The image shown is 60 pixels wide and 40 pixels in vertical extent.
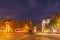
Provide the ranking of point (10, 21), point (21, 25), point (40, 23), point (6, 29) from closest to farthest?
point (6, 29), point (10, 21), point (21, 25), point (40, 23)

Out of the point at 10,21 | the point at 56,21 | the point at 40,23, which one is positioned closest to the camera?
the point at 56,21

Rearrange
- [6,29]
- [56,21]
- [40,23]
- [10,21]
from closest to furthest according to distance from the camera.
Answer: [6,29] → [56,21] → [10,21] → [40,23]

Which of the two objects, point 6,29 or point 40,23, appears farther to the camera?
point 40,23

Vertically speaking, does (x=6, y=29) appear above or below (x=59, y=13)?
below

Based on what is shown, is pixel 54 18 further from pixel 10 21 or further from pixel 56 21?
pixel 10 21

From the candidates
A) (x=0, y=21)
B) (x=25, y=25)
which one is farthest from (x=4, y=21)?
(x=25, y=25)

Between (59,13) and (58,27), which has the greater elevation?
(59,13)

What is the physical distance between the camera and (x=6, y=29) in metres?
54.3

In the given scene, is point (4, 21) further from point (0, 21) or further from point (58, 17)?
point (58, 17)

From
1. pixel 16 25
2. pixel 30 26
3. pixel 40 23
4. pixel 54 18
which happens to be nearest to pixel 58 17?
pixel 54 18

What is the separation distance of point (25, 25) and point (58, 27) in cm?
1738

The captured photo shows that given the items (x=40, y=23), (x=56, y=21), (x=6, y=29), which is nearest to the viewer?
(x=6, y=29)

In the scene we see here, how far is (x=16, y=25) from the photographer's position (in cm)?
6675

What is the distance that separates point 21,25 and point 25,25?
2.03 meters
